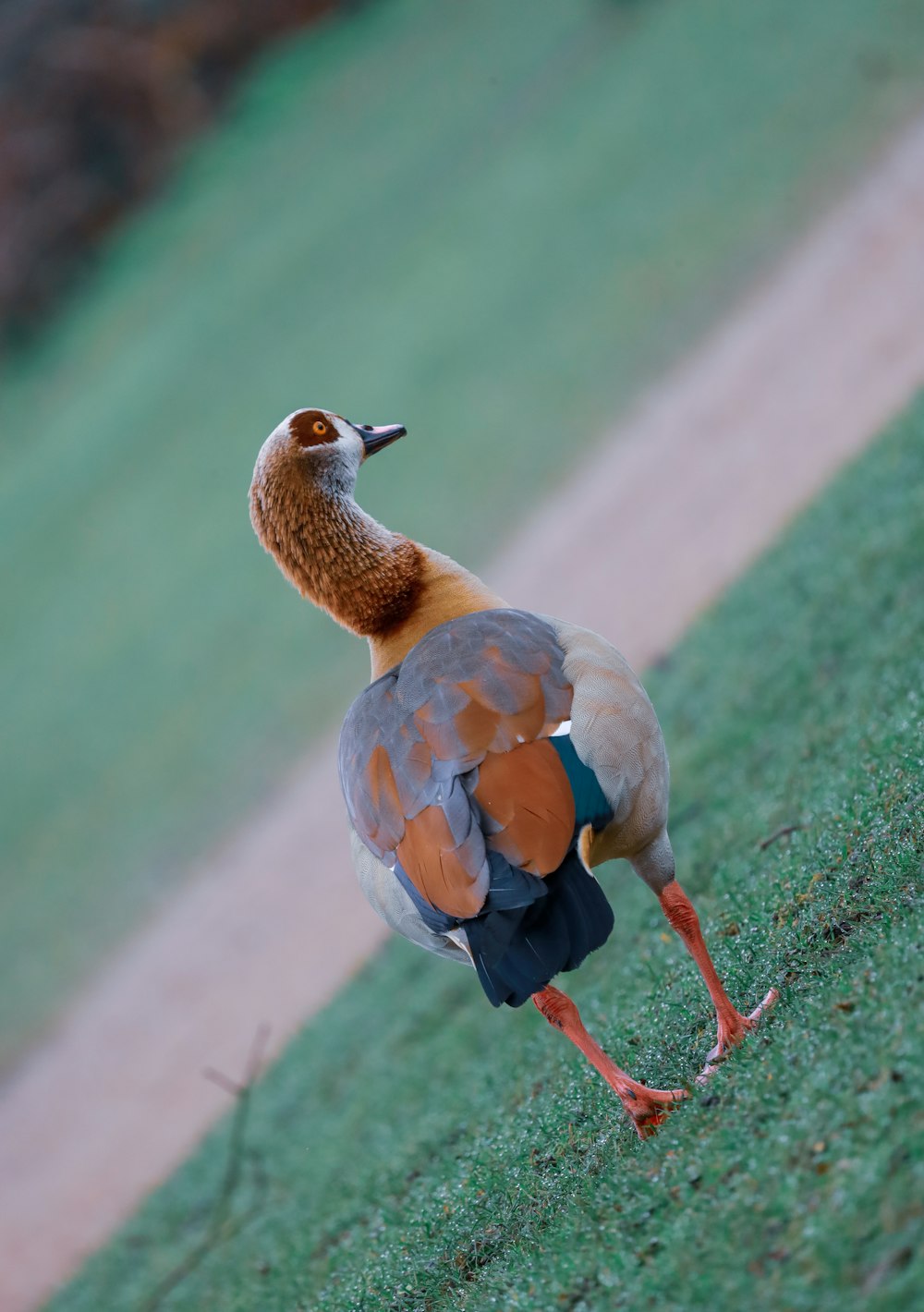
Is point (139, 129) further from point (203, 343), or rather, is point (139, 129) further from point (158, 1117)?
point (158, 1117)

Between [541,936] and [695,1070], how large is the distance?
29.2 inches

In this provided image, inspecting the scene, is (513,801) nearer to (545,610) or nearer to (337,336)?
(545,610)

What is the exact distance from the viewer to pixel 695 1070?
385 centimetres

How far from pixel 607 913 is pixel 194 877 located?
26.1 ft

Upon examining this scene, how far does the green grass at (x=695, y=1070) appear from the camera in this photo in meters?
2.80

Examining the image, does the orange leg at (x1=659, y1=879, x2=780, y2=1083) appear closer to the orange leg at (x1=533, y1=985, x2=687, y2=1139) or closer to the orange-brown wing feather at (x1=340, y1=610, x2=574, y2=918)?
the orange leg at (x1=533, y1=985, x2=687, y2=1139)

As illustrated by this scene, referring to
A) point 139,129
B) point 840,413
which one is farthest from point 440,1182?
point 139,129

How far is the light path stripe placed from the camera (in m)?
8.88

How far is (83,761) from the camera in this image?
13.2 meters

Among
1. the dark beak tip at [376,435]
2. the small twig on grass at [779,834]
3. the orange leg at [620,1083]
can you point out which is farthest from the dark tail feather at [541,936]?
the dark beak tip at [376,435]

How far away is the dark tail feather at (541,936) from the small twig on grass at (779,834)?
1763mm

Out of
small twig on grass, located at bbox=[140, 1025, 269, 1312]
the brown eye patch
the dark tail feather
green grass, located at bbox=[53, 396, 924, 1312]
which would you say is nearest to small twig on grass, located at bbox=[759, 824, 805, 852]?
green grass, located at bbox=[53, 396, 924, 1312]

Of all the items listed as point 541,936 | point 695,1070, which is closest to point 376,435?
point 541,936

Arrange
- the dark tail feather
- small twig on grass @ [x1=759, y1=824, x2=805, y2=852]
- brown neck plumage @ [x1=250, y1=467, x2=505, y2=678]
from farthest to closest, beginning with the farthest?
small twig on grass @ [x1=759, y1=824, x2=805, y2=852], brown neck plumage @ [x1=250, y1=467, x2=505, y2=678], the dark tail feather
